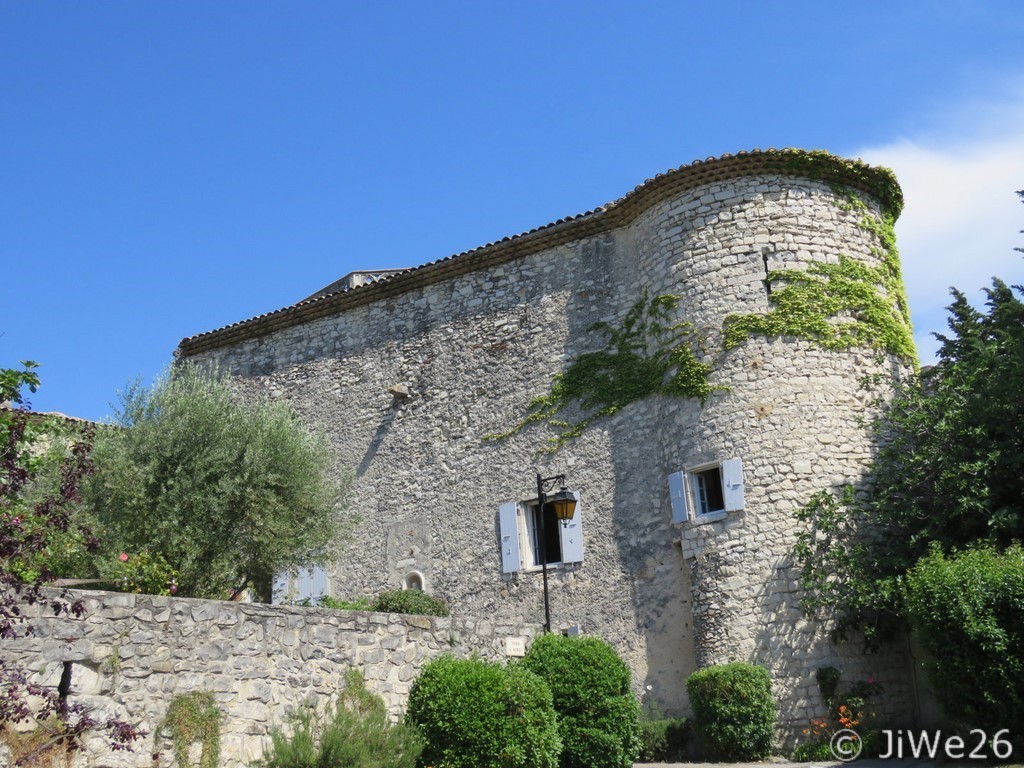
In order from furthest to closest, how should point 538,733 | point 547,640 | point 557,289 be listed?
point 557,289 → point 547,640 → point 538,733

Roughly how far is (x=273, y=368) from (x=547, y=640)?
11152 millimetres

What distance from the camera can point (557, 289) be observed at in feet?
59.7

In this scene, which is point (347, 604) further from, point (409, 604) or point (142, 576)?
point (142, 576)

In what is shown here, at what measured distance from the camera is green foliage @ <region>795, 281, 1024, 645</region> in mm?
13195

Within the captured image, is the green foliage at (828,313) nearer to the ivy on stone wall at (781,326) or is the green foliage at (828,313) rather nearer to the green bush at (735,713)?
the ivy on stone wall at (781,326)

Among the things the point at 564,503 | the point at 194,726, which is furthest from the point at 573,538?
the point at 194,726

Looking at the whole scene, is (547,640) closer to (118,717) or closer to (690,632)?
(690,632)

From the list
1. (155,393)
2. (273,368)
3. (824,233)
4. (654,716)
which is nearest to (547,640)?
(654,716)

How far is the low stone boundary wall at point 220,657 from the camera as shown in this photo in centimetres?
869

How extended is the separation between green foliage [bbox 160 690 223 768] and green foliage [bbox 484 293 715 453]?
887 cm

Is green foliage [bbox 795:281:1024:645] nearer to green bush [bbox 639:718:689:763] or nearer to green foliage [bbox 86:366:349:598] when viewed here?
green bush [bbox 639:718:689:763]

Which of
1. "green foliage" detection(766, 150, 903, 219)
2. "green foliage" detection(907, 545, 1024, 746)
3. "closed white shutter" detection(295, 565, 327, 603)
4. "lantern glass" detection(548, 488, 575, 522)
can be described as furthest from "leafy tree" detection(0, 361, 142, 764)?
"green foliage" detection(766, 150, 903, 219)

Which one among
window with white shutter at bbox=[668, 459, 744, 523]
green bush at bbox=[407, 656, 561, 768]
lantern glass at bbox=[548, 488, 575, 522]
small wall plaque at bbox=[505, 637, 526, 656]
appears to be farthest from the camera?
window with white shutter at bbox=[668, 459, 744, 523]

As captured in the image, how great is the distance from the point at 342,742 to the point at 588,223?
10966 mm
